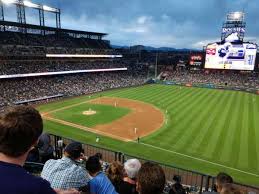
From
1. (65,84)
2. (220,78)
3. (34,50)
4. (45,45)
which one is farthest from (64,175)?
(220,78)

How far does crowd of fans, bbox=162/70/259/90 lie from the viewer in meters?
66.7

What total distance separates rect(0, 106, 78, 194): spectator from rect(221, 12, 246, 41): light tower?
82719mm

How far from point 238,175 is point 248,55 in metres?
50.2

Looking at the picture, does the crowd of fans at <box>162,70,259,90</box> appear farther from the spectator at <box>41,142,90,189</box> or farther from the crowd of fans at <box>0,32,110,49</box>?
the spectator at <box>41,142,90,189</box>

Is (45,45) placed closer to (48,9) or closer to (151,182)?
(48,9)

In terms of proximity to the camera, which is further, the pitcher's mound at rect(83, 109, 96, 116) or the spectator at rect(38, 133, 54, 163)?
the pitcher's mound at rect(83, 109, 96, 116)

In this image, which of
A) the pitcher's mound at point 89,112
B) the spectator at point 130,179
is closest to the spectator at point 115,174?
the spectator at point 130,179

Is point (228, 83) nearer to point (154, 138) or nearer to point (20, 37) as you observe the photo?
point (154, 138)

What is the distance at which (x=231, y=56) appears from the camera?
62656 mm

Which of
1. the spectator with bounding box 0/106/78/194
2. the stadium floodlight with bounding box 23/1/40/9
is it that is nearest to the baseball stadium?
the stadium floodlight with bounding box 23/1/40/9

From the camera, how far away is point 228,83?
68.1 meters

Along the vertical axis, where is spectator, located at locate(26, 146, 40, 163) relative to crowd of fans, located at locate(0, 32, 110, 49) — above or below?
below

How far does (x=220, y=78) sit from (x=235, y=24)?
20106mm

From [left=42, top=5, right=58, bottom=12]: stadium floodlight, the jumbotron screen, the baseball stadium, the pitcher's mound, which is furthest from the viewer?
[left=42, top=5, right=58, bottom=12]: stadium floodlight
